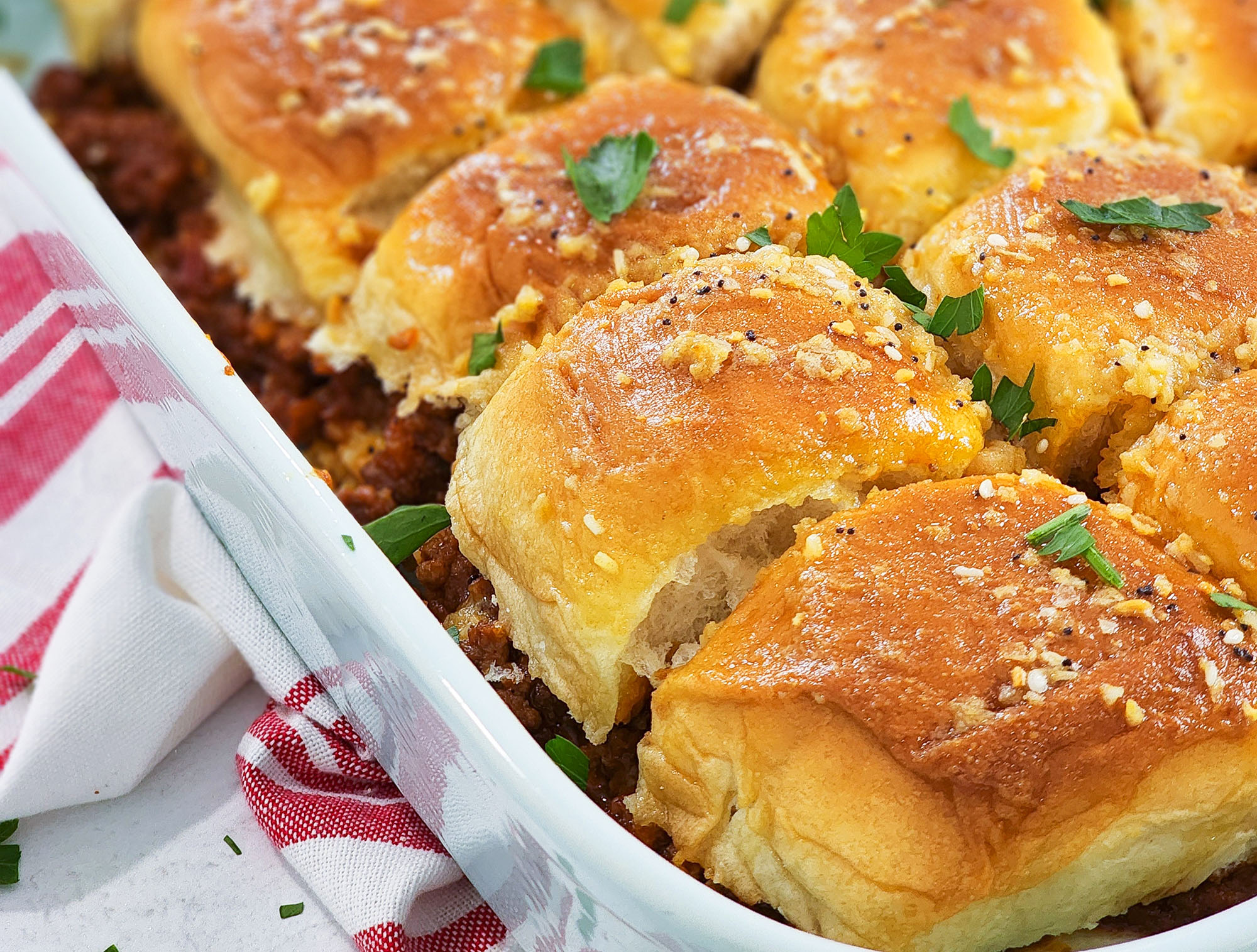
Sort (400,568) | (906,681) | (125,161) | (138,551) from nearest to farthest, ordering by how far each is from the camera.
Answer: (906,681) < (400,568) < (138,551) < (125,161)

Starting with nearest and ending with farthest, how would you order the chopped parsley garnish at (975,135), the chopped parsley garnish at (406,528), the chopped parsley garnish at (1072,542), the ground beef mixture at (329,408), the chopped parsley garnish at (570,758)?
the chopped parsley garnish at (1072,542), the chopped parsley garnish at (570,758), the ground beef mixture at (329,408), the chopped parsley garnish at (406,528), the chopped parsley garnish at (975,135)

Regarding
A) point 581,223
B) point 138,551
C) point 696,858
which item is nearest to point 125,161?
point 138,551

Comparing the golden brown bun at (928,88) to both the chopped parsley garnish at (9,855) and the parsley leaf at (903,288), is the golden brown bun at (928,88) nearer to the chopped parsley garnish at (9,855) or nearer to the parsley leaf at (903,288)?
the parsley leaf at (903,288)

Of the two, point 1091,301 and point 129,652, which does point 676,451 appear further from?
point 129,652

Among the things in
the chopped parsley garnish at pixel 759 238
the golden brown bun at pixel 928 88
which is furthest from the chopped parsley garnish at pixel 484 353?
the golden brown bun at pixel 928 88

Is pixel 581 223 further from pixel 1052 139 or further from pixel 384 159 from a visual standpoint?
pixel 1052 139

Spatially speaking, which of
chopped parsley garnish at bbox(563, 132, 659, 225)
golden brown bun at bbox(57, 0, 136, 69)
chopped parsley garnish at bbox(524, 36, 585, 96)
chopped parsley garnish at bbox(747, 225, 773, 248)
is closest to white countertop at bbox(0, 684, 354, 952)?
chopped parsley garnish at bbox(563, 132, 659, 225)
